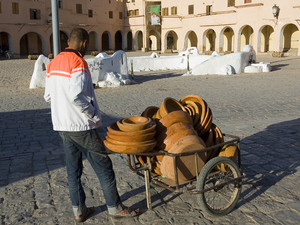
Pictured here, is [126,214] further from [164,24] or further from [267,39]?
[164,24]

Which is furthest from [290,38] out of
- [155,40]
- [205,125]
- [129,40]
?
[205,125]

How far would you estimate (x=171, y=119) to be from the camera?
3729 mm

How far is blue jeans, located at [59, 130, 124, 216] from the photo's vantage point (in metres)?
3.32

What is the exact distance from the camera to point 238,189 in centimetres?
371

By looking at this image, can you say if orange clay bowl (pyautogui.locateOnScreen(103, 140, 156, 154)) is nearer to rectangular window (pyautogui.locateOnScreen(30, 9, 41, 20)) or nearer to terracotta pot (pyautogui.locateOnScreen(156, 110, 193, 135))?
terracotta pot (pyautogui.locateOnScreen(156, 110, 193, 135))

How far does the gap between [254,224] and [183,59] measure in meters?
19.7

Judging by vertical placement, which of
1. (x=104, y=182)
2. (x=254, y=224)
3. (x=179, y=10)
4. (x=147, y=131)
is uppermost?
(x=179, y=10)

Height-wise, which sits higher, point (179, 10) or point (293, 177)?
point (179, 10)

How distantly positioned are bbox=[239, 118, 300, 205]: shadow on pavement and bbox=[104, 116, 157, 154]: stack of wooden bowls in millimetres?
1338

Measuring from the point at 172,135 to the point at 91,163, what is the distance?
2.86 ft

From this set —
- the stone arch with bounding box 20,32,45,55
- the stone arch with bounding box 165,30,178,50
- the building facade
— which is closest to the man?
the building facade

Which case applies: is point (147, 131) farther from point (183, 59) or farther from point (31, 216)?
point (183, 59)

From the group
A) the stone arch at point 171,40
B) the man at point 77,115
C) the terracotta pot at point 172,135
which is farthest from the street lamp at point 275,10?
the man at point 77,115

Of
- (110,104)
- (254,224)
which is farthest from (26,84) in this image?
(254,224)
